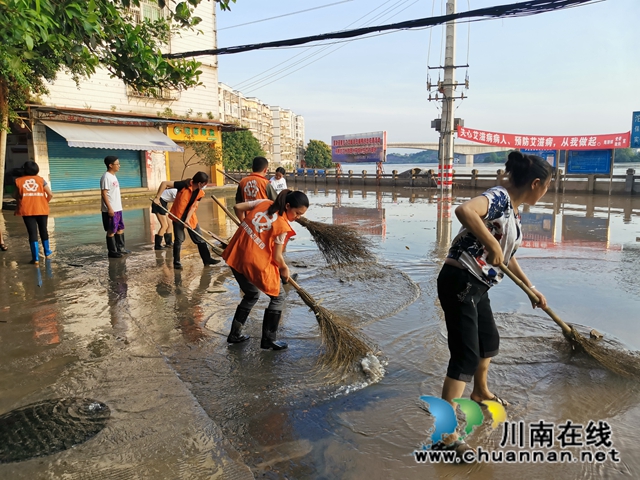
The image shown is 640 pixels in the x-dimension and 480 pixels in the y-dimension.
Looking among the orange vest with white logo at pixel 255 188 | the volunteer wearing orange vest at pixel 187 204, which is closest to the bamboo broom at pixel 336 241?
the orange vest with white logo at pixel 255 188

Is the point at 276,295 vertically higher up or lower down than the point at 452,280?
lower down

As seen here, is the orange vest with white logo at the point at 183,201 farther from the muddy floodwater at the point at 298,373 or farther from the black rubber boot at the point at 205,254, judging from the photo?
the muddy floodwater at the point at 298,373

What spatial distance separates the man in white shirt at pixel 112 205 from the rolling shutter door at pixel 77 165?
Answer: 11483mm

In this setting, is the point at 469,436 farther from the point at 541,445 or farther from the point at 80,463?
the point at 80,463

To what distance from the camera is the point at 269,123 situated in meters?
77.2

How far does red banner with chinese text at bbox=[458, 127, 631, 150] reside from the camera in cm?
1754

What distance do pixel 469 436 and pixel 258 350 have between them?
1.77 m

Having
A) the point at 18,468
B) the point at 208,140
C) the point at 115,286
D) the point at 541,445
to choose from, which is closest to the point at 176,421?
the point at 18,468

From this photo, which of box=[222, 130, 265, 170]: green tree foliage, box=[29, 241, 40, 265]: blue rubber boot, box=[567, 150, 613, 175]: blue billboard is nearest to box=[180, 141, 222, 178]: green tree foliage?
box=[29, 241, 40, 265]: blue rubber boot

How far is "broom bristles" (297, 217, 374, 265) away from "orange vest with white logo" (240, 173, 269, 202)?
61 centimetres

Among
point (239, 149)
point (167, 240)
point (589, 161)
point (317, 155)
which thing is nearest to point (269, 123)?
point (317, 155)

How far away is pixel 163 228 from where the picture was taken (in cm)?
769

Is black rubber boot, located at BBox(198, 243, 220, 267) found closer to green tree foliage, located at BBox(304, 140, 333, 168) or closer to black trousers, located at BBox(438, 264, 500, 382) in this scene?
black trousers, located at BBox(438, 264, 500, 382)

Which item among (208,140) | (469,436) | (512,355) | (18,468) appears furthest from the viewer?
(208,140)
